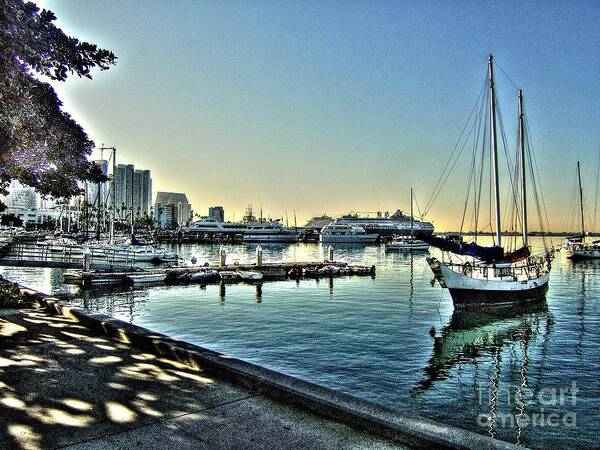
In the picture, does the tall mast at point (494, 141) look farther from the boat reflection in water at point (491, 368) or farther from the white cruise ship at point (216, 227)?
the white cruise ship at point (216, 227)

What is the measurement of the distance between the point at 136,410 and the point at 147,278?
2956 centimetres

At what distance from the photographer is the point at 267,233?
138500mm

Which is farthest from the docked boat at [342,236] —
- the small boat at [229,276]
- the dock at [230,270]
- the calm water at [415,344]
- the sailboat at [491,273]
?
the sailboat at [491,273]

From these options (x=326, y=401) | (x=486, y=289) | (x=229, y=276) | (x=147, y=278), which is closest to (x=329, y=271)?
(x=229, y=276)

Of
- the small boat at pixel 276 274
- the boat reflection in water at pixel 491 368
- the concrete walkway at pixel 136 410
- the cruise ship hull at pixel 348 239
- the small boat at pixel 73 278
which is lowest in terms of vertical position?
the boat reflection in water at pixel 491 368

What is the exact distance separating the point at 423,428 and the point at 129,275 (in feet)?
103

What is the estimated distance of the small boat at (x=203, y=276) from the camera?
35.0 metres

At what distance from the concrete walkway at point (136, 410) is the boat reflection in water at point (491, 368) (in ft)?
18.7

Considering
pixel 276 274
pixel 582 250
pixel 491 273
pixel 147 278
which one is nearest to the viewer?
pixel 491 273

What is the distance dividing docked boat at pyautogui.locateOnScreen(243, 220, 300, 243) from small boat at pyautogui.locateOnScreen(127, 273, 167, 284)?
102 m

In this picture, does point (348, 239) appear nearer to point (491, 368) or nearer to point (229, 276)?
point (229, 276)

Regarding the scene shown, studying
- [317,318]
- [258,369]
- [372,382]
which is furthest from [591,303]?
[258,369]

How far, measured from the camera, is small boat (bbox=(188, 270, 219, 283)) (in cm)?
3500

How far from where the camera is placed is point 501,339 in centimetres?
1872
